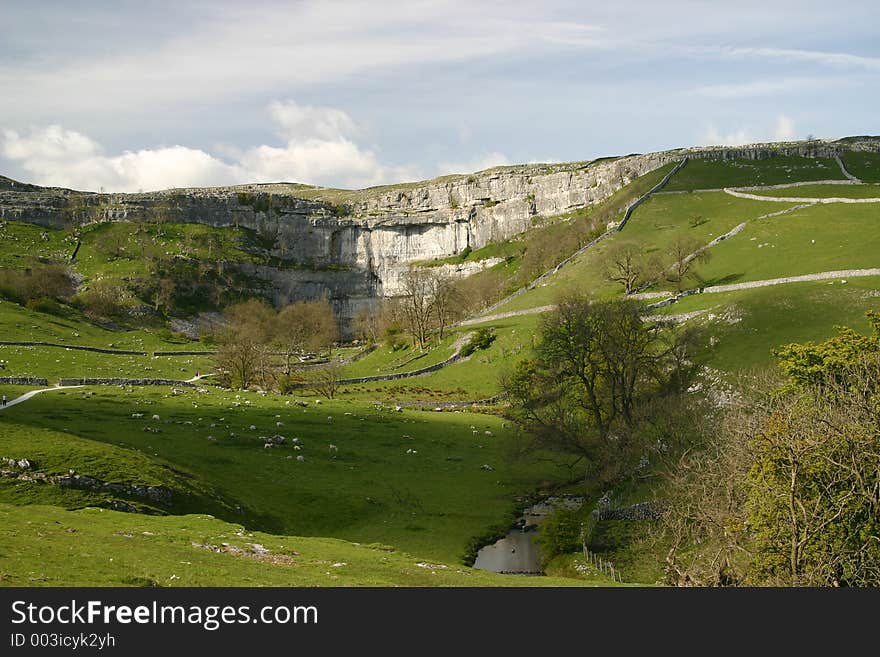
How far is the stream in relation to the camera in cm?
3441

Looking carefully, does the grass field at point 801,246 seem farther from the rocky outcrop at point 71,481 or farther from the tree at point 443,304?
the rocky outcrop at point 71,481

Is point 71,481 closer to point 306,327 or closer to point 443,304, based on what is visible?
point 443,304

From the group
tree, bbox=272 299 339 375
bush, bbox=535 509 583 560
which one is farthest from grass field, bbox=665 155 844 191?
bush, bbox=535 509 583 560

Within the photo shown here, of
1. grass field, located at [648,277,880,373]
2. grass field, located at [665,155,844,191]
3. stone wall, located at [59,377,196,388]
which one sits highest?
grass field, located at [665,155,844,191]

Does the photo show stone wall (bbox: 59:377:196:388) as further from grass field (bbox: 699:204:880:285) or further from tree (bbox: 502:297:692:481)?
grass field (bbox: 699:204:880:285)

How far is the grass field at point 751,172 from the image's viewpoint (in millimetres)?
137125

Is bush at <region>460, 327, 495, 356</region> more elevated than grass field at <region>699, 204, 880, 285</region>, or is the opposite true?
A: grass field at <region>699, 204, 880, 285</region>

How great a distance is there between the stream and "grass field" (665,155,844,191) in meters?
112

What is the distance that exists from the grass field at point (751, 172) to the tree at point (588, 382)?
98553 millimetres

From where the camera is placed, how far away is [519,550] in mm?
36906

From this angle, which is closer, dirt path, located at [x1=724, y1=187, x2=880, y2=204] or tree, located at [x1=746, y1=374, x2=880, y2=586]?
tree, located at [x1=746, y1=374, x2=880, y2=586]

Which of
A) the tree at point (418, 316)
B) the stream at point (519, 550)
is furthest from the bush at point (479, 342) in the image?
the stream at point (519, 550)
